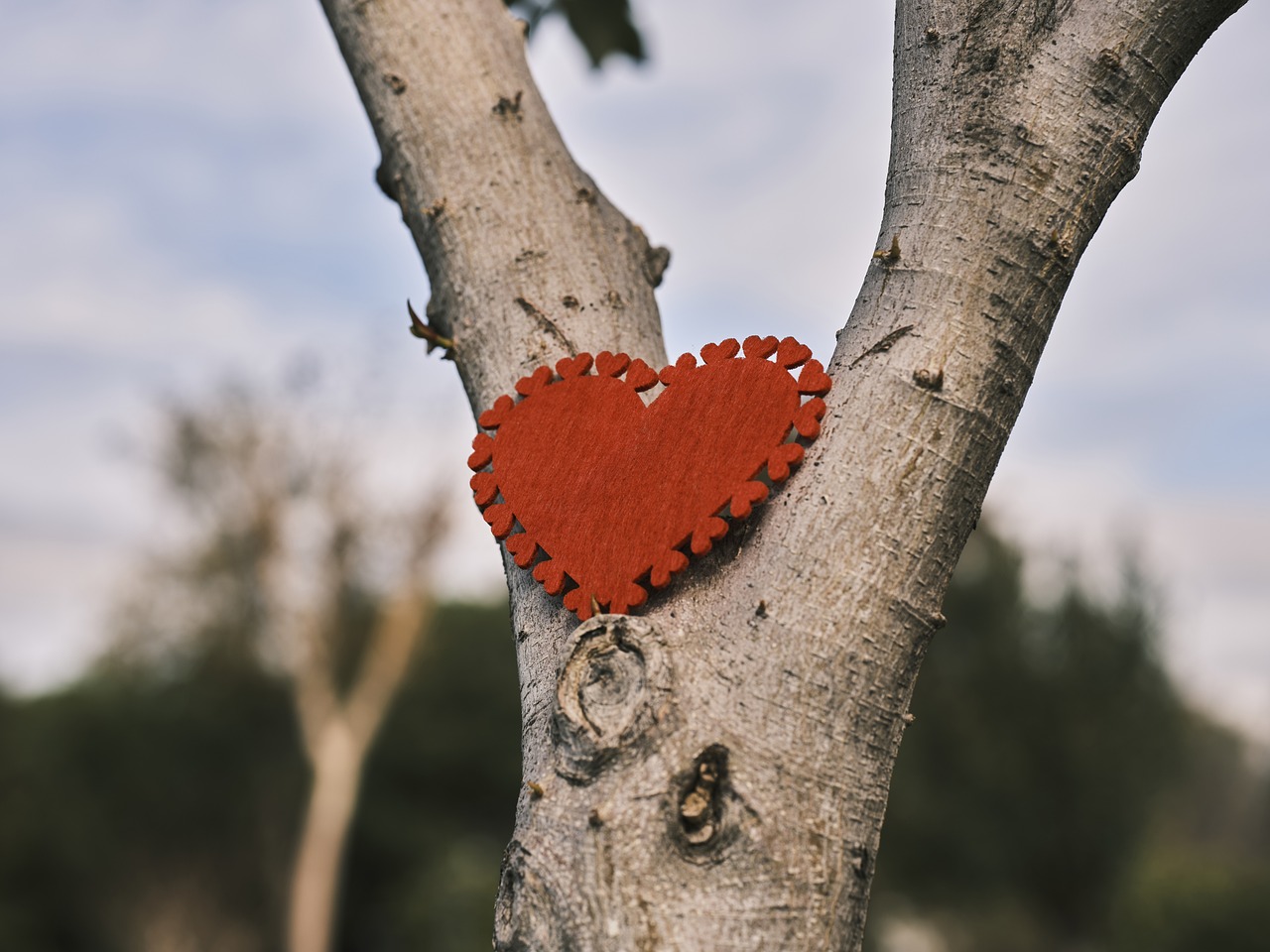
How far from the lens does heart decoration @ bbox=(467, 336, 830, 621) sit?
125cm

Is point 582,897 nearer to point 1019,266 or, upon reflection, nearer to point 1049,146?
point 1019,266

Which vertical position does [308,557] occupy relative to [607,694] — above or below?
above

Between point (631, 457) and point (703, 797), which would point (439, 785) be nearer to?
point (631, 457)

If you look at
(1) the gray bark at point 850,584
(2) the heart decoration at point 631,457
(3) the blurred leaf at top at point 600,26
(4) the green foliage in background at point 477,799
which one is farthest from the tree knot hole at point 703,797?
(4) the green foliage in background at point 477,799

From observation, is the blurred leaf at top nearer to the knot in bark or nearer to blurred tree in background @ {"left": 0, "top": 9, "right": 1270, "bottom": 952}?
the knot in bark

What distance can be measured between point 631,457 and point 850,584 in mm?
389

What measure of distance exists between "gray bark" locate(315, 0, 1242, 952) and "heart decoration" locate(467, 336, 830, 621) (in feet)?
0.13

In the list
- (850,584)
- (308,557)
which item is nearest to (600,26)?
(850,584)

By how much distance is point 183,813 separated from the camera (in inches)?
472

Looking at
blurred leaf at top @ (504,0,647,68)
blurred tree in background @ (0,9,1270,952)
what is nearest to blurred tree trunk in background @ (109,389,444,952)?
blurred tree in background @ (0,9,1270,952)

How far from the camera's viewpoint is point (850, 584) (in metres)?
1.11

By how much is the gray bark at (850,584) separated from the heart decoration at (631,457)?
4cm

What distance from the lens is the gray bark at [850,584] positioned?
1032mm

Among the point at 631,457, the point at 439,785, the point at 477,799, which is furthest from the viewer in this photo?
the point at 439,785
